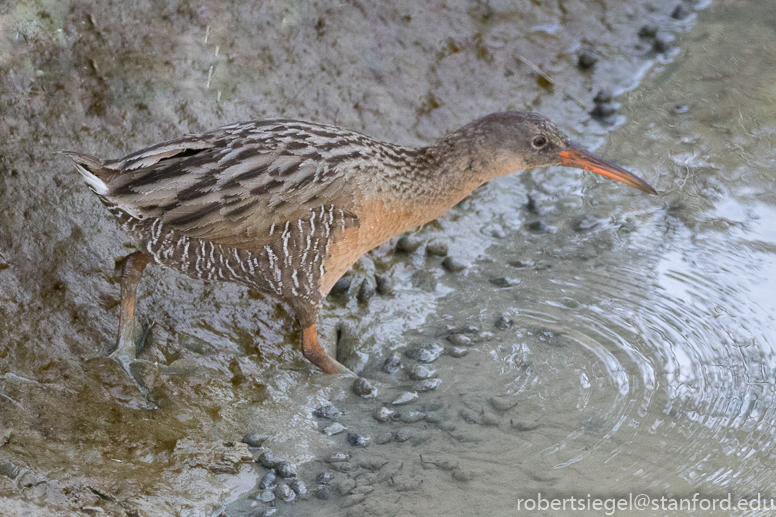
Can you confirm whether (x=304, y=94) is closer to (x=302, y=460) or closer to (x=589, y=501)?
(x=302, y=460)

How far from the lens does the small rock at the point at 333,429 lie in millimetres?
3508

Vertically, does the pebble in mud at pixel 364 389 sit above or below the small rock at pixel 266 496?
above

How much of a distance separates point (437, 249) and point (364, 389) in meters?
1.15

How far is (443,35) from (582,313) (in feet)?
7.93

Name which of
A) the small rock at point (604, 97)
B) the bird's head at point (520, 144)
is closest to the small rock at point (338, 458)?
the bird's head at point (520, 144)

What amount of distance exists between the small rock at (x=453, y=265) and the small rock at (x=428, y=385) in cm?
92

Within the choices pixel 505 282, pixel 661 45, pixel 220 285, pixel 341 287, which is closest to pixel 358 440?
pixel 341 287

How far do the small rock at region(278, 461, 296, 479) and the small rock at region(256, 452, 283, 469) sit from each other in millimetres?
36

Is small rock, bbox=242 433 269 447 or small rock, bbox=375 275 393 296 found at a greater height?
small rock, bbox=375 275 393 296

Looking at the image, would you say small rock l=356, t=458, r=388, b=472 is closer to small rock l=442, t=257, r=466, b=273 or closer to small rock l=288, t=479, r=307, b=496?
small rock l=288, t=479, r=307, b=496

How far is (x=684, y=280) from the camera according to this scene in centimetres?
421

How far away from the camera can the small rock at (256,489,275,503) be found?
3127mm

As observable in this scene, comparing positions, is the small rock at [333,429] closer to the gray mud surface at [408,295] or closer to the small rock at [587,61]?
the gray mud surface at [408,295]

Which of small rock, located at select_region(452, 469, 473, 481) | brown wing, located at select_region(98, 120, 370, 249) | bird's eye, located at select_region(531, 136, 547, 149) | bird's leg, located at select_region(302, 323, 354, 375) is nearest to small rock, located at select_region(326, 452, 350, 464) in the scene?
small rock, located at select_region(452, 469, 473, 481)
